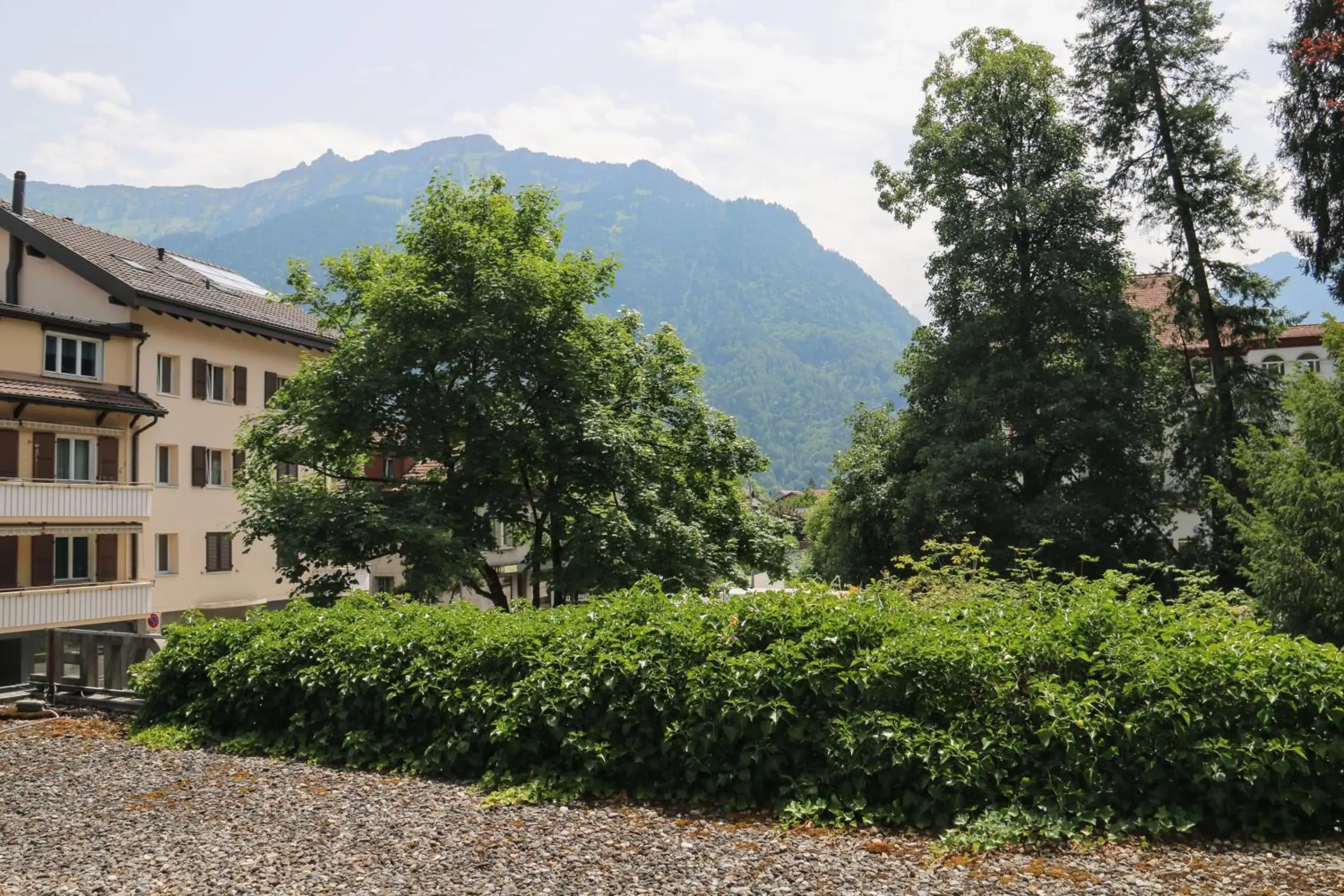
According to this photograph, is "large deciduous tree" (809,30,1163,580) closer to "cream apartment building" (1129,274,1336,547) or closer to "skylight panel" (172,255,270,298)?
"cream apartment building" (1129,274,1336,547)

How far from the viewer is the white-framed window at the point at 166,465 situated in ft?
115

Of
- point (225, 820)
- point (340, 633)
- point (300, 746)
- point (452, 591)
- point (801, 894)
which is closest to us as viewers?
point (801, 894)

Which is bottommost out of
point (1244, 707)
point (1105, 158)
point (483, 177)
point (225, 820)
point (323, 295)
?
point (225, 820)

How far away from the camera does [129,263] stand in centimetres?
3625

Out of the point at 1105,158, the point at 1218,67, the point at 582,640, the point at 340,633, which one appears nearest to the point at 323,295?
the point at 340,633

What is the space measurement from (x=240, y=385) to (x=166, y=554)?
21.6 feet

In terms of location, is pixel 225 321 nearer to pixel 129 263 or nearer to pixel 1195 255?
pixel 129 263

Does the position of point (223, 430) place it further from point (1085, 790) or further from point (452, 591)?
point (1085, 790)

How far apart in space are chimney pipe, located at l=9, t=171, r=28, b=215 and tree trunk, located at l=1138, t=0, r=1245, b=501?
3598 cm

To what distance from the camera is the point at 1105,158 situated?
32875 millimetres

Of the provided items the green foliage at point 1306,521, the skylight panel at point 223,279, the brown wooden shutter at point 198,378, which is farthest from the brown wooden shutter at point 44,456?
the green foliage at point 1306,521

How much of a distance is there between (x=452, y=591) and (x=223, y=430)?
21007 mm

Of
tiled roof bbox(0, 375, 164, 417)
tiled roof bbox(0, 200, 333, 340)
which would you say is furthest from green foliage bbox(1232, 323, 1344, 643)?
tiled roof bbox(0, 375, 164, 417)

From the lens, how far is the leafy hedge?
7.03m
